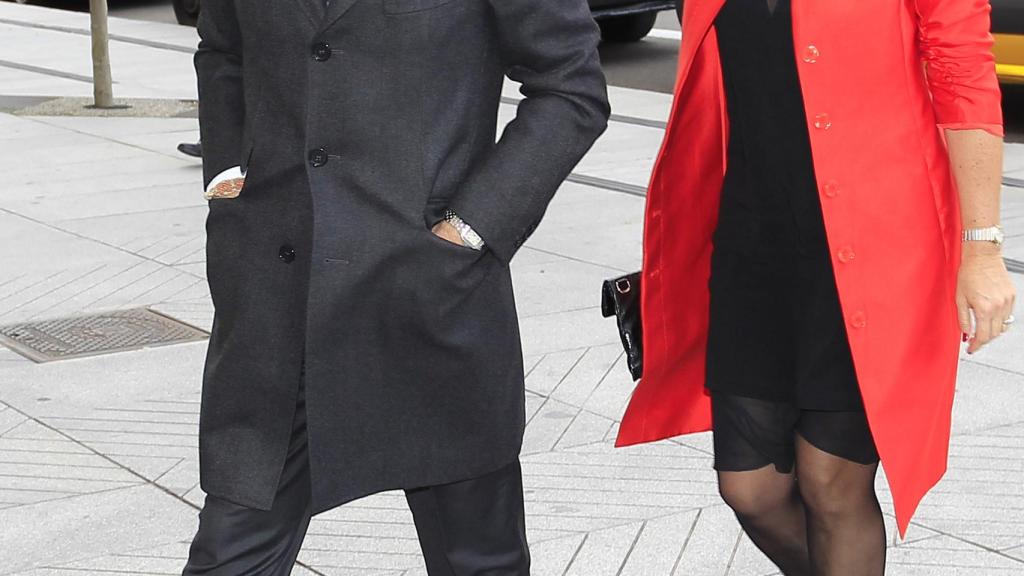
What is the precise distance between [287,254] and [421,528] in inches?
22.2

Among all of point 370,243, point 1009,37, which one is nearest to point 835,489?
point 370,243

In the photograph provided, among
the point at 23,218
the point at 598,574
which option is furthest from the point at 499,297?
the point at 23,218

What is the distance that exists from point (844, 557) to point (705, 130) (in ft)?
2.64

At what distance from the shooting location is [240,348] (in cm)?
275

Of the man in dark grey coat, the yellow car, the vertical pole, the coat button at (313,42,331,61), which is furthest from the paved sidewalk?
the vertical pole

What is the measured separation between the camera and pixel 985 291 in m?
2.80

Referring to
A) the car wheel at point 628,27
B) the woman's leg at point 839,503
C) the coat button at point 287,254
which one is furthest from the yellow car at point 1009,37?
the coat button at point 287,254

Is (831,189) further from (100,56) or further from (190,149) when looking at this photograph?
(100,56)

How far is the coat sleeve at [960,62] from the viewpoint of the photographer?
2.73m

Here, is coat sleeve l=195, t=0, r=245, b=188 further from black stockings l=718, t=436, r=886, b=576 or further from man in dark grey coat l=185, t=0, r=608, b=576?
black stockings l=718, t=436, r=886, b=576

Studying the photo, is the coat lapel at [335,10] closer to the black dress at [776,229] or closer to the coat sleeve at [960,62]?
the black dress at [776,229]

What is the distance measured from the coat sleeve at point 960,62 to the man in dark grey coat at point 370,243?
1.78 ft

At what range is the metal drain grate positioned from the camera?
584 centimetres

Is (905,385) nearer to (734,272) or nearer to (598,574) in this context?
(734,272)
